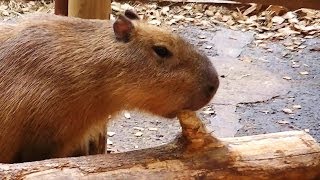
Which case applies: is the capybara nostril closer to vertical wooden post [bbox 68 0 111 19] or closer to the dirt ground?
vertical wooden post [bbox 68 0 111 19]

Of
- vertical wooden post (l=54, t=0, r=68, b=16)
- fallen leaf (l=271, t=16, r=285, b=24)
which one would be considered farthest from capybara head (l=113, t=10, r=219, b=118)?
fallen leaf (l=271, t=16, r=285, b=24)

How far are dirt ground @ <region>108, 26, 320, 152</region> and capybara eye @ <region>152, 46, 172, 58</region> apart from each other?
4.32ft

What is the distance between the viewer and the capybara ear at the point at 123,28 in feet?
10.3

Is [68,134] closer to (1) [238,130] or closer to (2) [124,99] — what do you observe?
(2) [124,99]

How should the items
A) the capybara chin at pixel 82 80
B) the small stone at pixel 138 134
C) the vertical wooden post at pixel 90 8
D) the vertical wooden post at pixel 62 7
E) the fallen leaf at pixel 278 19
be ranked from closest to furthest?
the capybara chin at pixel 82 80 → the vertical wooden post at pixel 90 8 → the vertical wooden post at pixel 62 7 → the small stone at pixel 138 134 → the fallen leaf at pixel 278 19

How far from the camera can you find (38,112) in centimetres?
311

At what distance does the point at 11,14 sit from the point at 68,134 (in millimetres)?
3595

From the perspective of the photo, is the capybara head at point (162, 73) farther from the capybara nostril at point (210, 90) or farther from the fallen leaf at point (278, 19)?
the fallen leaf at point (278, 19)

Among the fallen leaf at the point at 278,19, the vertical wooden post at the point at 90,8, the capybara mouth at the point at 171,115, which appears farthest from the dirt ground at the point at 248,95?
the capybara mouth at the point at 171,115

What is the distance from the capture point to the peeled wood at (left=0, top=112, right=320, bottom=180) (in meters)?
2.70

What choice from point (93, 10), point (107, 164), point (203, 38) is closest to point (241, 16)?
point (203, 38)

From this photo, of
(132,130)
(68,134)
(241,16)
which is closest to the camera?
Answer: (68,134)

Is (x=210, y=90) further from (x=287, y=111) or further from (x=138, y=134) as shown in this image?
(x=287, y=111)

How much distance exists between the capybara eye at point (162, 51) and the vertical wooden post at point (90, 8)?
2.08 ft
